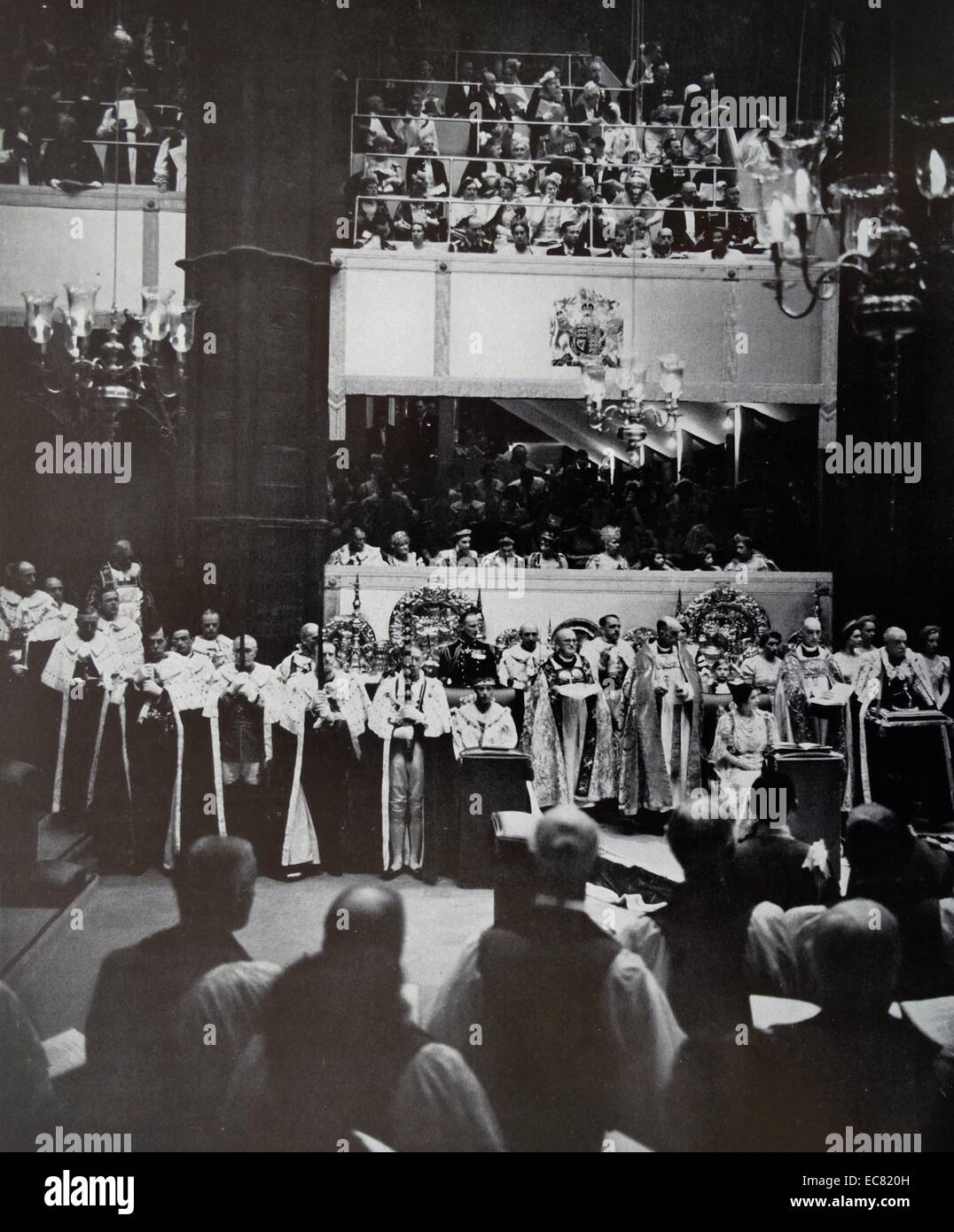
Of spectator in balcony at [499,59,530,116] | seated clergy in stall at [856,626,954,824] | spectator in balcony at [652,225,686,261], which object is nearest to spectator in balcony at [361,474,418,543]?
spectator in balcony at [652,225,686,261]

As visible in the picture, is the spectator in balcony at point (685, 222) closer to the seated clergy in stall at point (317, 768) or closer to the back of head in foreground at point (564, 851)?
the seated clergy in stall at point (317, 768)

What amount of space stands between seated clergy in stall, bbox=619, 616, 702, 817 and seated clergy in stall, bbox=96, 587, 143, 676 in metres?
2.30

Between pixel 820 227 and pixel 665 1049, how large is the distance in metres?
3.83

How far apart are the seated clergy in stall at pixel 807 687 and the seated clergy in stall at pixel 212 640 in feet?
8.49

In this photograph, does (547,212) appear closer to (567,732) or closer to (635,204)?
(635,204)

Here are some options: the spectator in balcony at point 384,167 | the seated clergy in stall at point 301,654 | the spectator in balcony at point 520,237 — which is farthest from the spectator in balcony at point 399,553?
the spectator in balcony at point 384,167

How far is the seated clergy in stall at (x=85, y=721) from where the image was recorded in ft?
16.2

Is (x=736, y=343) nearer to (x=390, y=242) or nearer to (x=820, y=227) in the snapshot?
(x=820, y=227)

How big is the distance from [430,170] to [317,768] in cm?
284

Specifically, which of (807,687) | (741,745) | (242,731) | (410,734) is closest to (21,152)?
(242,731)

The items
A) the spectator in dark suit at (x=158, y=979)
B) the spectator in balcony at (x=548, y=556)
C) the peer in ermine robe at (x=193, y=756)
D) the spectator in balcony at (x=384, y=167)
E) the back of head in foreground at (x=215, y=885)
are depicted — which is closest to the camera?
the spectator in dark suit at (x=158, y=979)

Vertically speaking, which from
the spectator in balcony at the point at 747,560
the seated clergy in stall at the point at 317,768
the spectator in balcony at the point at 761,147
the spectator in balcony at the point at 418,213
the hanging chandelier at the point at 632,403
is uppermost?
the spectator in balcony at the point at 761,147

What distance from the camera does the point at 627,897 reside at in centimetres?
496

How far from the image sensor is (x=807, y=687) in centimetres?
523
